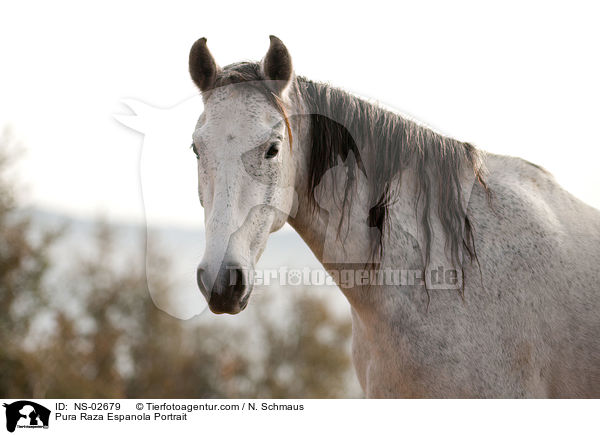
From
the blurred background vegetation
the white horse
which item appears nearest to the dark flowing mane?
the white horse

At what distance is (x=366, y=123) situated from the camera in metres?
3.42

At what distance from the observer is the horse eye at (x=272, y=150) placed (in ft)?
10.1

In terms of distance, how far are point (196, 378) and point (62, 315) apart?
33.0 feet

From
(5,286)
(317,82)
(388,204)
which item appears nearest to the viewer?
(388,204)

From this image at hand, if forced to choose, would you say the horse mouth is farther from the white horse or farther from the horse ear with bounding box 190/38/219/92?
the horse ear with bounding box 190/38/219/92

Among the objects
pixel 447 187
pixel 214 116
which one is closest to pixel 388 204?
pixel 447 187

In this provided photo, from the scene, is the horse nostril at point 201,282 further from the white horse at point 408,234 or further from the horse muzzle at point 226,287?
the white horse at point 408,234

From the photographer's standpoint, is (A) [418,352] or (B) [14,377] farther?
(B) [14,377]
